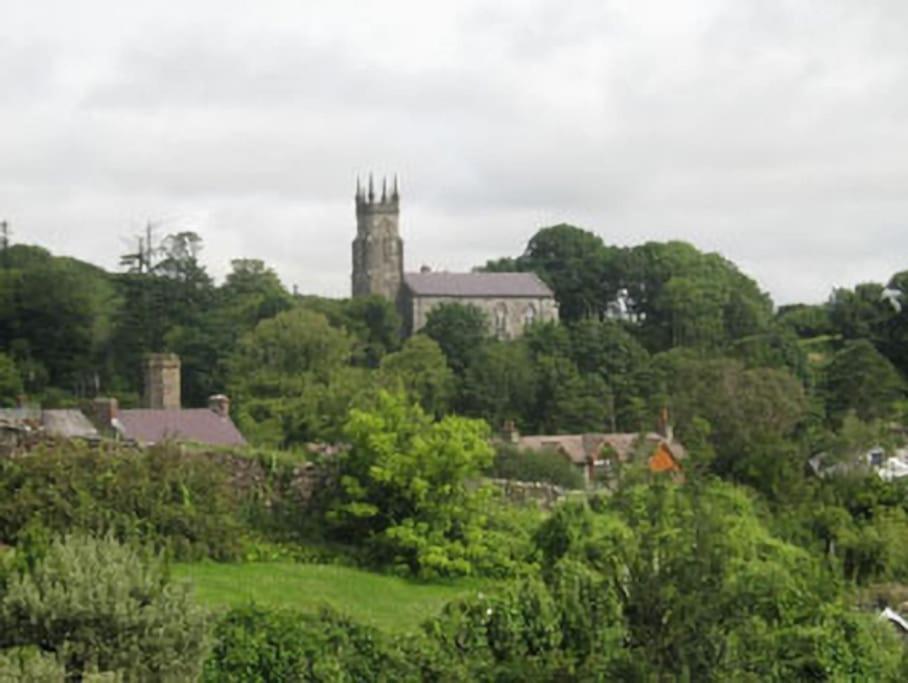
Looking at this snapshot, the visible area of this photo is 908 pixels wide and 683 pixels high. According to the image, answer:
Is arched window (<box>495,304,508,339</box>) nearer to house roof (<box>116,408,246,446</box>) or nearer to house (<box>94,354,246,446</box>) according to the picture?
house (<box>94,354,246,446</box>)

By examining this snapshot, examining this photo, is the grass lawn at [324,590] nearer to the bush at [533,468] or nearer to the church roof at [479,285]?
the bush at [533,468]

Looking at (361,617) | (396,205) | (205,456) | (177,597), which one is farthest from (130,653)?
(396,205)

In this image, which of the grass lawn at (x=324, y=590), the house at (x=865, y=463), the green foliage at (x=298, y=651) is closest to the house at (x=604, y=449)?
the house at (x=865, y=463)

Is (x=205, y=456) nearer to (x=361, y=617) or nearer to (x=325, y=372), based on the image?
(x=361, y=617)

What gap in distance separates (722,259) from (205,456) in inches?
3420

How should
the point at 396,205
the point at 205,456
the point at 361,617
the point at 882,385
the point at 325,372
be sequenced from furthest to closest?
1. the point at 396,205
2. the point at 882,385
3. the point at 325,372
4. the point at 205,456
5. the point at 361,617

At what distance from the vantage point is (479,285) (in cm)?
10256

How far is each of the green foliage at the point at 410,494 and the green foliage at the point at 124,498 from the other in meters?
2.17

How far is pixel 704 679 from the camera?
14.7 meters

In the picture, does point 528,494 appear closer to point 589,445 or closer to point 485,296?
point 589,445

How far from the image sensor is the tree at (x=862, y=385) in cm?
6506

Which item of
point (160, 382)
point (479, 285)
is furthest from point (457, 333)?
point (160, 382)

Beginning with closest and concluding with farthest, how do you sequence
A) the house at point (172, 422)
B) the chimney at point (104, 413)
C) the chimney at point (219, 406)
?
the chimney at point (104, 413) → the house at point (172, 422) → the chimney at point (219, 406)

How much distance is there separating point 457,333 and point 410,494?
58380 mm
